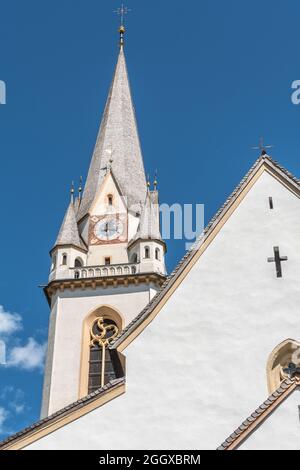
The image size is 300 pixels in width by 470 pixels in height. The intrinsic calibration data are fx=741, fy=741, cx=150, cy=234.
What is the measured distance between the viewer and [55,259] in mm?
34469

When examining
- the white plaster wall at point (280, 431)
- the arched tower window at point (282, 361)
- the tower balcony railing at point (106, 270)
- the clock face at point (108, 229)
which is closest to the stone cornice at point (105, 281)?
the tower balcony railing at point (106, 270)

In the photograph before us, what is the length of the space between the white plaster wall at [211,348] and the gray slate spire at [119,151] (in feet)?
74.6

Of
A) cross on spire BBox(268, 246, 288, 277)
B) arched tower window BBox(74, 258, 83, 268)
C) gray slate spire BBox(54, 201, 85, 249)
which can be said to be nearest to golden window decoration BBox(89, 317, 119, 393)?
arched tower window BBox(74, 258, 83, 268)

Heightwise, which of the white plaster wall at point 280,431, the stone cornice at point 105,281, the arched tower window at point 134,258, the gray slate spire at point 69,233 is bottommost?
the white plaster wall at point 280,431

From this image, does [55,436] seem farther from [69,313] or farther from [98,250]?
[98,250]

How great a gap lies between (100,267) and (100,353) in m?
4.38

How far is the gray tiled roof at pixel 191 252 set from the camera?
48.9ft

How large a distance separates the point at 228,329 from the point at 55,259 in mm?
20871

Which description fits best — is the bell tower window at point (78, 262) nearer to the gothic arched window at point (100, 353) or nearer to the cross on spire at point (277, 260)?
the gothic arched window at point (100, 353)

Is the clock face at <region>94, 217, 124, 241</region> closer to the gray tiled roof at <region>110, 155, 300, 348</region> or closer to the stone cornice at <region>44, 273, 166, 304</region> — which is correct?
the stone cornice at <region>44, 273, 166, 304</region>

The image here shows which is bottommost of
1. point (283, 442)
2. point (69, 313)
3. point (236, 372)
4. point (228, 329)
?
point (283, 442)

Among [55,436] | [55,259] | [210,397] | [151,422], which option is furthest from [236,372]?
[55,259]

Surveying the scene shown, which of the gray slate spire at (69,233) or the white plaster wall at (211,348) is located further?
the gray slate spire at (69,233)

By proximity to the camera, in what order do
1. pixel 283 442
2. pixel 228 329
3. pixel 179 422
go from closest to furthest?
pixel 283 442
pixel 179 422
pixel 228 329
